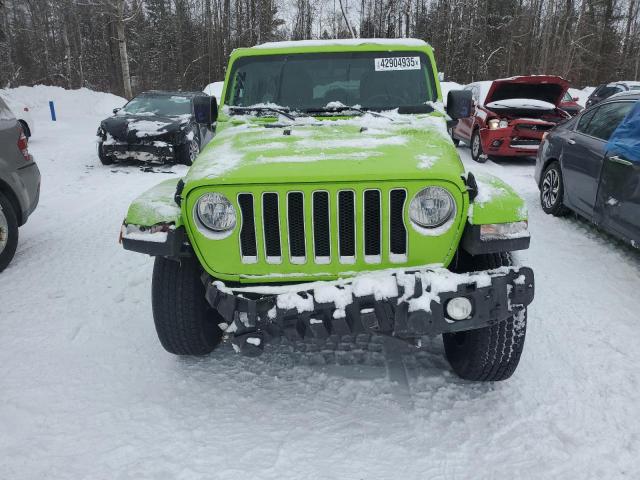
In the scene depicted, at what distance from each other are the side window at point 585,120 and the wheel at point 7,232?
6.26m

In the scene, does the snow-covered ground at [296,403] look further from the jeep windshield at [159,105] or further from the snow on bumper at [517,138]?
the jeep windshield at [159,105]

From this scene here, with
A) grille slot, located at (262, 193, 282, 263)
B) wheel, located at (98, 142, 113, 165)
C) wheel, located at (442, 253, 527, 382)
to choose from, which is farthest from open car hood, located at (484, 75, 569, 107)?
grille slot, located at (262, 193, 282, 263)

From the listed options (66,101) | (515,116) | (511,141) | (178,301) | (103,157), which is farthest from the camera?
(66,101)

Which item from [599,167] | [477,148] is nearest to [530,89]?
[477,148]

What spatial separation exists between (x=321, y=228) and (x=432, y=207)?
579 mm

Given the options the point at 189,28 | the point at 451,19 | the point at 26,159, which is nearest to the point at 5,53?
the point at 189,28

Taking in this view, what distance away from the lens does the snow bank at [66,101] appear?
2212cm

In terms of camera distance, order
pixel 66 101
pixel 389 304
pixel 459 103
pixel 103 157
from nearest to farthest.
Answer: pixel 389 304, pixel 459 103, pixel 103 157, pixel 66 101

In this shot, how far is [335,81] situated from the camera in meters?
3.97

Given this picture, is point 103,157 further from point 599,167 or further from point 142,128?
point 599,167

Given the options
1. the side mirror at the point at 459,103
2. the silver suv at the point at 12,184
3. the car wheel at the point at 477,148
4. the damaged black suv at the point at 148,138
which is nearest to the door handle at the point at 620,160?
the side mirror at the point at 459,103

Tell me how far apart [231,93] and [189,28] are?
1538 inches

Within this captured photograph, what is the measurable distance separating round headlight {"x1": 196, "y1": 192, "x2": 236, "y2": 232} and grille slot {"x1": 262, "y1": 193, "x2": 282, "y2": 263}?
17 cm

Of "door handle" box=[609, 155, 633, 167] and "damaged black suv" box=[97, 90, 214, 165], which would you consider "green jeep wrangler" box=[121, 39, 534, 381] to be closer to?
"door handle" box=[609, 155, 633, 167]
